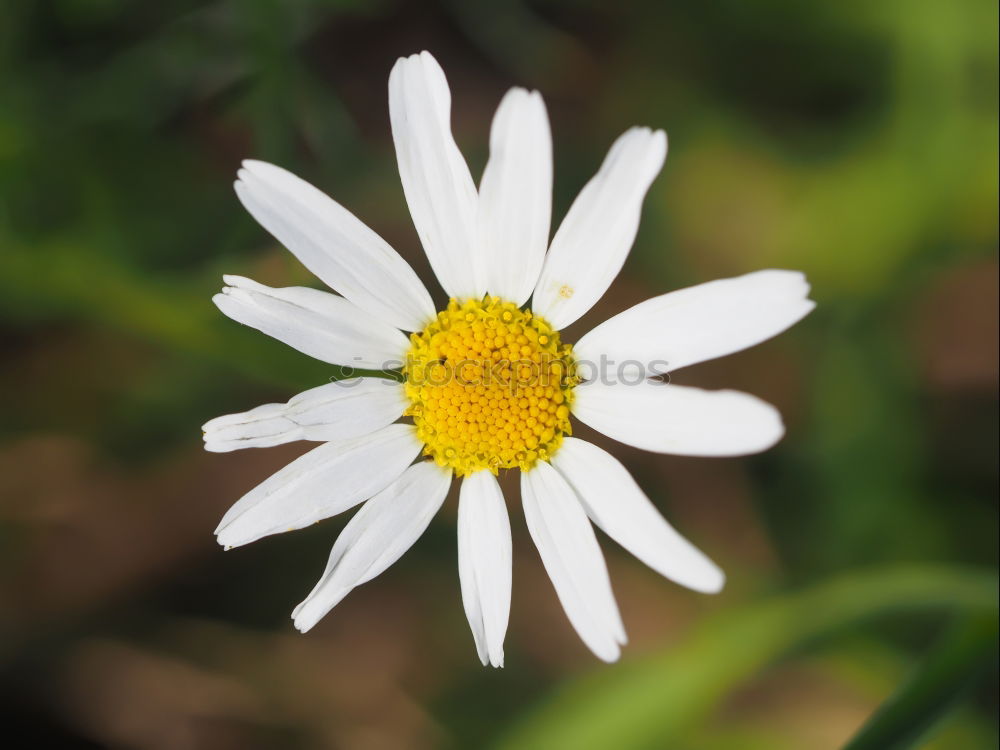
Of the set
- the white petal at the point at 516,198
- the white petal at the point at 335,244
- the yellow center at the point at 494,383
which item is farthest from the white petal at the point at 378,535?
the white petal at the point at 516,198

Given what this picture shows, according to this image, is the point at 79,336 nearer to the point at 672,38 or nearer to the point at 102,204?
the point at 102,204

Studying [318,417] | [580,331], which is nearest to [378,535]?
[318,417]

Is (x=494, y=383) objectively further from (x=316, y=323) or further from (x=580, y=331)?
(x=580, y=331)

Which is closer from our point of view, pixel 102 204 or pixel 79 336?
pixel 102 204

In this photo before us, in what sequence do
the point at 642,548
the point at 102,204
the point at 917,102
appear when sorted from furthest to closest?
1. the point at 917,102
2. the point at 102,204
3. the point at 642,548

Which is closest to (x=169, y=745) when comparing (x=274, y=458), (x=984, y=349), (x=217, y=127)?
(x=274, y=458)
